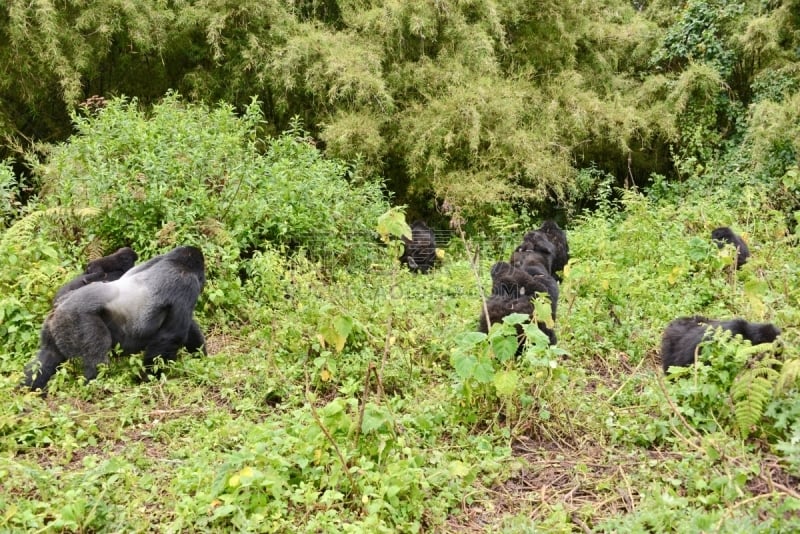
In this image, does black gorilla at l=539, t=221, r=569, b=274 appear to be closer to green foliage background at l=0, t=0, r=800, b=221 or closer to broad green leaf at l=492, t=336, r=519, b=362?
green foliage background at l=0, t=0, r=800, b=221

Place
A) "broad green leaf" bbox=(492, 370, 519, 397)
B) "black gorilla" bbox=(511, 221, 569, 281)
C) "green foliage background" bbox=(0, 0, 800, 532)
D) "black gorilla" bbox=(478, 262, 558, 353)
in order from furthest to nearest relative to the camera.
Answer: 1. "black gorilla" bbox=(511, 221, 569, 281)
2. "black gorilla" bbox=(478, 262, 558, 353)
3. "broad green leaf" bbox=(492, 370, 519, 397)
4. "green foliage background" bbox=(0, 0, 800, 532)

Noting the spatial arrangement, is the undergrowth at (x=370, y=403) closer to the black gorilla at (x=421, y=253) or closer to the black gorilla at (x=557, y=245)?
the black gorilla at (x=557, y=245)

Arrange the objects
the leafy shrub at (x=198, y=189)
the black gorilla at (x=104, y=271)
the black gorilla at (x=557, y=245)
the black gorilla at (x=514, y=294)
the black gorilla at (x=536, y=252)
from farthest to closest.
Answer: the black gorilla at (x=557, y=245) → the black gorilla at (x=536, y=252) → the leafy shrub at (x=198, y=189) → the black gorilla at (x=104, y=271) → the black gorilla at (x=514, y=294)

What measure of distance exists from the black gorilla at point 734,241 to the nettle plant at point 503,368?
326 centimetres

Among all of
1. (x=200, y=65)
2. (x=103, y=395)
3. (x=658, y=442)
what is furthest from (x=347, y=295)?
(x=200, y=65)

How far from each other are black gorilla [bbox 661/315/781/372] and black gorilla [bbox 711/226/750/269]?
7.38 ft

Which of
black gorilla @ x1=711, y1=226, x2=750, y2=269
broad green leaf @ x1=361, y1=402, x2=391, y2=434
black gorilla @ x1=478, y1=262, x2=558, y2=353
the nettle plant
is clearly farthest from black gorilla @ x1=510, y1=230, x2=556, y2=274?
broad green leaf @ x1=361, y1=402, x2=391, y2=434

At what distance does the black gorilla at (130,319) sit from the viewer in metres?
3.58

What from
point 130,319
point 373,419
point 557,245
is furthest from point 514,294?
point 557,245

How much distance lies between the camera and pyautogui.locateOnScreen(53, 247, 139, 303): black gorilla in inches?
162

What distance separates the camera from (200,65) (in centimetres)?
905

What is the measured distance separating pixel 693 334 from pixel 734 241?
2635 mm

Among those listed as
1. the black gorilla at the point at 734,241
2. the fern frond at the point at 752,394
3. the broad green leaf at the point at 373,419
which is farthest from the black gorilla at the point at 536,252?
the broad green leaf at the point at 373,419

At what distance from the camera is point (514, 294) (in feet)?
13.3
